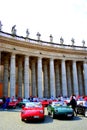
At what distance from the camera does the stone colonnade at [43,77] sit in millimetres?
45062

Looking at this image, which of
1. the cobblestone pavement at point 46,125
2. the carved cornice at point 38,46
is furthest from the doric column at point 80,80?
the cobblestone pavement at point 46,125

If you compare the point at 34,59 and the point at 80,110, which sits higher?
the point at 34,59

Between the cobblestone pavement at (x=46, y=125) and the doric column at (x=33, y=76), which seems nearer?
the cobblestone pavement at (x=46, y=125)

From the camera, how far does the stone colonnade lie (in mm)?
45062

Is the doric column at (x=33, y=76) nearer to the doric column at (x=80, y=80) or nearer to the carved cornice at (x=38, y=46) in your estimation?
the carved cornice at (x=38, y=46)

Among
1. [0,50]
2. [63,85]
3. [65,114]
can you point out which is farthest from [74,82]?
[65,114]

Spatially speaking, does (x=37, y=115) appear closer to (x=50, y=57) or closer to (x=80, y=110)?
(x=80, y=110)

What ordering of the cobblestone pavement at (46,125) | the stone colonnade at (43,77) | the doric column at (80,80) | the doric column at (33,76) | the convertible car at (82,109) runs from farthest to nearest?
the doric column at (80,80) < the doric column at (33,76) < the stone colonnade at (43,77) < the convertible car at (82,109) < the cobblestone pavement at (46,125)

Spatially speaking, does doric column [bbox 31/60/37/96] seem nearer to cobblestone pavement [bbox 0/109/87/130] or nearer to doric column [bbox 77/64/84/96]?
doric column [bbox 77/64/84/96]

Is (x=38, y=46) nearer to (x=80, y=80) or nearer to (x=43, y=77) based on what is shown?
(x=43, y=77)

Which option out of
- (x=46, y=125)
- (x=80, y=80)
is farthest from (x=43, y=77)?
(x=46, y=125)

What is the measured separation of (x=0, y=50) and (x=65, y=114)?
25.6 m

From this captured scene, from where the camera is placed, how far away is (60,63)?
5481 centimetres

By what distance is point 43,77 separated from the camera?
5322cm
